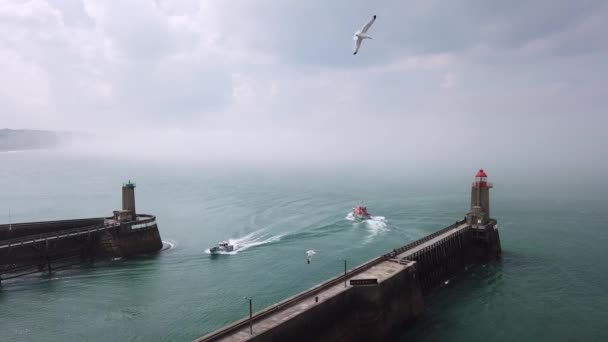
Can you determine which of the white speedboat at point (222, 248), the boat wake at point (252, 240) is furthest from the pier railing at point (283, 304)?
the boat wake at point (252, 240)

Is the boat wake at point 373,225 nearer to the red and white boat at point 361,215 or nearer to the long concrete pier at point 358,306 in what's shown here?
the red and white boat at point 361,215

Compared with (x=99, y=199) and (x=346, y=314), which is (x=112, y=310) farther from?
(x=99, y=199)

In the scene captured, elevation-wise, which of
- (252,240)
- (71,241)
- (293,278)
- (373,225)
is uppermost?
(71,241)

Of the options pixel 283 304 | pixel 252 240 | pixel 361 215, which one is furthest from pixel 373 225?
pixel 283 304

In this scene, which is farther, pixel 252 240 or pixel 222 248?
pixel 252 240

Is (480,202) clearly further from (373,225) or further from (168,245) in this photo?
(168,245)

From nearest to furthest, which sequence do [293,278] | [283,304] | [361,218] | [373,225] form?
[283,304] < [293,278] < [373,225] < [361,218]

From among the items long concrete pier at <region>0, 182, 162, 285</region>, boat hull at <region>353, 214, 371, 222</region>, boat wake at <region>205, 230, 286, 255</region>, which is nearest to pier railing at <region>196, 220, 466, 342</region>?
boat wake at <region>205, 230, 286, 255</region>

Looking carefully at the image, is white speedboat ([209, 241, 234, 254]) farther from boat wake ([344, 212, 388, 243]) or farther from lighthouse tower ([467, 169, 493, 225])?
lighthouse tower ([467, 169, 493, 225])
